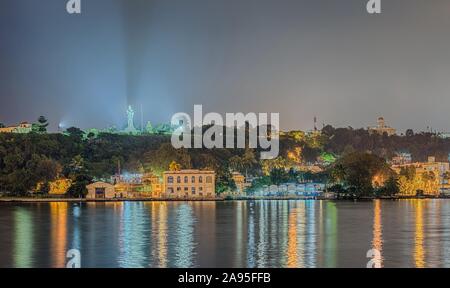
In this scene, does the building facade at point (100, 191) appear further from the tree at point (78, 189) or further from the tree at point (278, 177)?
the tree at point (278, 177)

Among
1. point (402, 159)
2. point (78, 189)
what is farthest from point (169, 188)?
point (402, 159)

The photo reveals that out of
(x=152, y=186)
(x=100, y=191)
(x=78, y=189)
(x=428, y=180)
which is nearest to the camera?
(x=78, y=189)

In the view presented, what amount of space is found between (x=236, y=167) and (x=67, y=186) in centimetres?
1106

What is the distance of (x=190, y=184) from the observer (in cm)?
4175

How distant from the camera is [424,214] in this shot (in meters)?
27.7

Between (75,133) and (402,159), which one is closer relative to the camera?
(75,133)

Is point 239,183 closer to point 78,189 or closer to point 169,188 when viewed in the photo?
point 169,188

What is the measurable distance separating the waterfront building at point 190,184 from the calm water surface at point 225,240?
15352mm

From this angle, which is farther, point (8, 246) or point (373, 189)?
point (373, 189)

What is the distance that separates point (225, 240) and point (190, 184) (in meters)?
23.9
